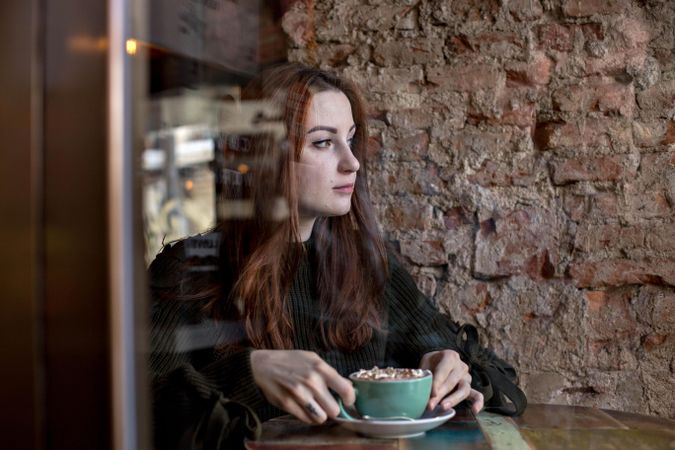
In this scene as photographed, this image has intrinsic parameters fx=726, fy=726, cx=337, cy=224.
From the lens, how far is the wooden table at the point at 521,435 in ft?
2.74

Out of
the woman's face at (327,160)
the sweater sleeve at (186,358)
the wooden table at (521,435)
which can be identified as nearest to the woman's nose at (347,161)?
the woman's face at (327,160)

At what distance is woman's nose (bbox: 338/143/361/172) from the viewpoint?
974 millimetres

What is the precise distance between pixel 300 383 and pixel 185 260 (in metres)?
0.21

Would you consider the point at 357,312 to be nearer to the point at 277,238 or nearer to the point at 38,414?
the point at 277,238

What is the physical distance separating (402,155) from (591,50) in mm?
268

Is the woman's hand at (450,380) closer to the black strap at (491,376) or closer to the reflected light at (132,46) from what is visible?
the black strap at (491,376)

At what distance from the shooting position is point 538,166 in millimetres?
913

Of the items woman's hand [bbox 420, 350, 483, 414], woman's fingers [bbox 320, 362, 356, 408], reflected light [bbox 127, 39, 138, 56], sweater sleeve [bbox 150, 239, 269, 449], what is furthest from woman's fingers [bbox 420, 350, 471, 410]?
reflected light [bbox 127, 39, 138, 56]

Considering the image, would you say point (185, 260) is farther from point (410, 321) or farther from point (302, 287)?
point (410, 321)

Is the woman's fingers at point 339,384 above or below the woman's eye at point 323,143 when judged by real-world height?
below

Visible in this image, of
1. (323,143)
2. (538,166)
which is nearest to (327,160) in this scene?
(323,143)

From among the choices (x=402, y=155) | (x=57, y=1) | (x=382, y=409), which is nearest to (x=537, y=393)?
(x=382, y=409)

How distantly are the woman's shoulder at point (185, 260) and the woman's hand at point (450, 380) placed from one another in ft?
1.06

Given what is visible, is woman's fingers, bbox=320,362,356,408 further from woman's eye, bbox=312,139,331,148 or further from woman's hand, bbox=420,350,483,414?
woman's eye, bbox=312,139,331,148
